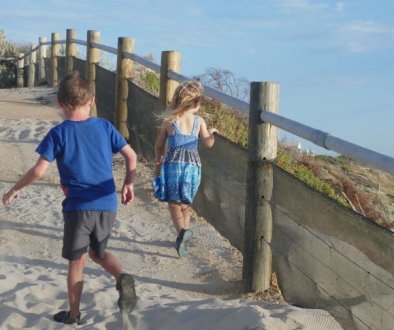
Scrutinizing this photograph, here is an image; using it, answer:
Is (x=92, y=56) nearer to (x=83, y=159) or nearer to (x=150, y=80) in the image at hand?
(x=150, y=80)

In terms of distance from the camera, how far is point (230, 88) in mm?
12461

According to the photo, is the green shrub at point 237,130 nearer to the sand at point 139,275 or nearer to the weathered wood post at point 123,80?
the weathered wood post at point 123,80

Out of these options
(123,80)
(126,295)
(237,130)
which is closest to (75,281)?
(126,295)

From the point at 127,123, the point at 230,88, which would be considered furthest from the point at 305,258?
the point at 230,88

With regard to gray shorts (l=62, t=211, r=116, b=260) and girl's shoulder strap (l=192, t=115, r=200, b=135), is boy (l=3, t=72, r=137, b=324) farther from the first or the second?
girl's shoulder strap (l=192, t=115, r=200, b=135)

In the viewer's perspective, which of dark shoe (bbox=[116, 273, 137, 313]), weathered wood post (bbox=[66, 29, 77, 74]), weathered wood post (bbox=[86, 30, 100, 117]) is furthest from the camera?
weathered wood post (bbox=[66, 29, 77, 74])

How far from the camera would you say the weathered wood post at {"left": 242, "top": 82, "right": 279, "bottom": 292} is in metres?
5.77

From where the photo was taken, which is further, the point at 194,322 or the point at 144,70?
the point at 144,70

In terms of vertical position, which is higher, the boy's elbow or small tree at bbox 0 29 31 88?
the boy's elbow

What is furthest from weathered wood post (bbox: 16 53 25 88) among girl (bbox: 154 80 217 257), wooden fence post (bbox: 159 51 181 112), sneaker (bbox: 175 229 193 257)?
sneaker (bbox: 175 229 193 257)

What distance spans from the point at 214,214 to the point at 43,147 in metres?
2.77

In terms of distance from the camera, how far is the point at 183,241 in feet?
22.3

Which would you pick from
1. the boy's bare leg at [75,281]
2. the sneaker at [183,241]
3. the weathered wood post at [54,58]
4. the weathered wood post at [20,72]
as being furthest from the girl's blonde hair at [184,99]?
the weathered wood post at [20,72]

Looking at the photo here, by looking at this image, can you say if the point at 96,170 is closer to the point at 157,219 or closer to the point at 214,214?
the point at 214,214
